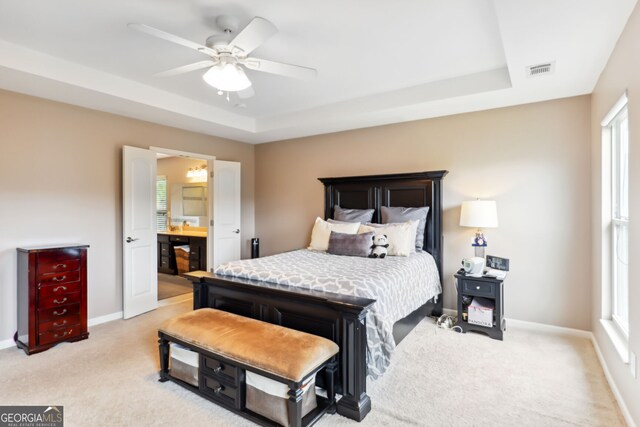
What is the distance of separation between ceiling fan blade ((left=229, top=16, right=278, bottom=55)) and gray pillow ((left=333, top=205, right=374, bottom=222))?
2661 mm

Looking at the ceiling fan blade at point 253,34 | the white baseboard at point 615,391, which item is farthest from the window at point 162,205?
the white baseboard at point 615,391

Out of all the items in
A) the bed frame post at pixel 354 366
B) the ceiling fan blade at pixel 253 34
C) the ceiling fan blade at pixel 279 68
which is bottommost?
the bed frame post at pixel 354 366

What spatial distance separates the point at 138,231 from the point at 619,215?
4.95m

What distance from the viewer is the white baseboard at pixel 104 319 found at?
12.5ft

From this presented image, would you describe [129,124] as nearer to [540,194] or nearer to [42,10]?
[42,10]

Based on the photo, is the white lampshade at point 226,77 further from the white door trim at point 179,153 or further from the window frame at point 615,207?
the window frame at point 615,207

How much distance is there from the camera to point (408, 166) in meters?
4.41

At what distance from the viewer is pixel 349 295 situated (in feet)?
7.73

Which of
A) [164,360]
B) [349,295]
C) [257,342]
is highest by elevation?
[349,295]

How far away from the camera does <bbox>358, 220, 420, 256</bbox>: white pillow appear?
12.2 ft

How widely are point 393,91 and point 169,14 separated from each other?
2444 mm

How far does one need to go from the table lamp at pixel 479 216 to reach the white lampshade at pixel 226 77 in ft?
8.64

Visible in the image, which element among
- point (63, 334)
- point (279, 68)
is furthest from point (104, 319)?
point (279, 68)

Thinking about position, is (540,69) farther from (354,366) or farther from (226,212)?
(226,212)
